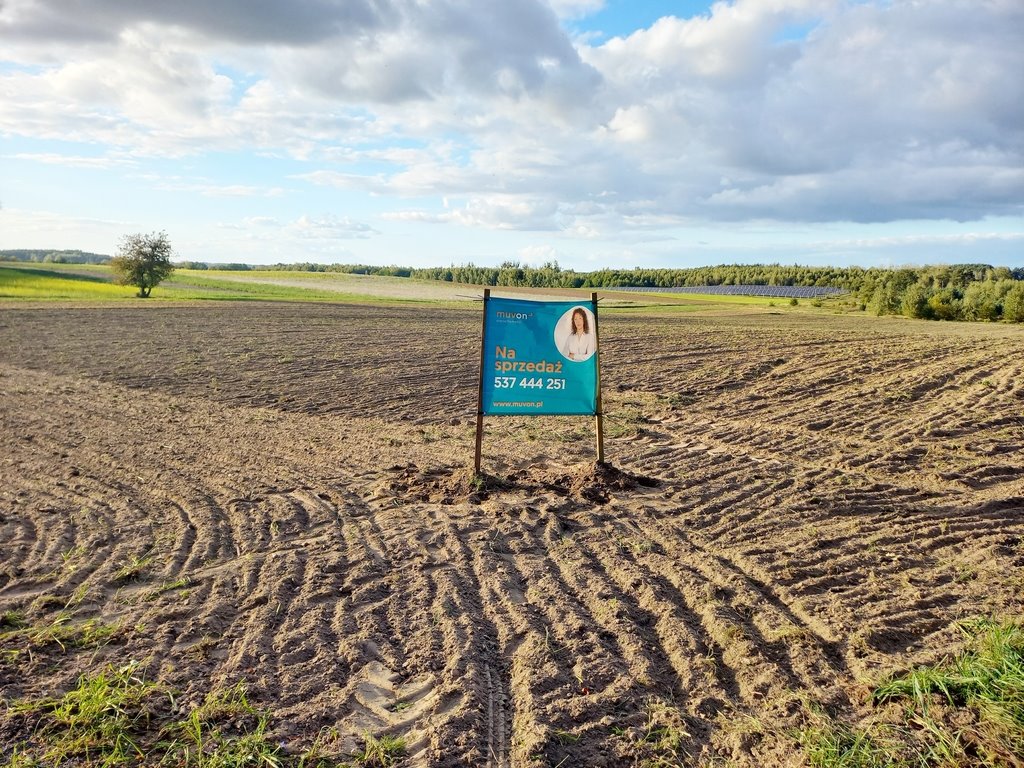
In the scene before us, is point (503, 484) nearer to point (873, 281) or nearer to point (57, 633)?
point (57, 633)

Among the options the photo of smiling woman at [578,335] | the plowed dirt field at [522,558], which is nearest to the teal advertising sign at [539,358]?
the photo of smiling woman at [578,335]

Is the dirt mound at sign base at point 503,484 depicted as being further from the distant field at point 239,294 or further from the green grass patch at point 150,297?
the distant field at point 239,294

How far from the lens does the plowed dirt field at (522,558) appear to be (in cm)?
379

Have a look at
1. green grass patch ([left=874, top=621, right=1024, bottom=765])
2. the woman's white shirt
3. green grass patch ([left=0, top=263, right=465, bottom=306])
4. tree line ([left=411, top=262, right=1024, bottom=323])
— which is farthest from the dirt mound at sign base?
green grass patch ([left=0, top=263, right=465, bottom=306])

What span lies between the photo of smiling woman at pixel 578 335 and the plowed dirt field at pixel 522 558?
1.32 meters

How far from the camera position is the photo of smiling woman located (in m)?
7.82

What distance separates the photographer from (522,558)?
571cm

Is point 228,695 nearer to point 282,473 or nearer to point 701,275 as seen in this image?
point 282,473

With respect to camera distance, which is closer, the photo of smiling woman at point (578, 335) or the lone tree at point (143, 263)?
the photo of smiling woman at point (578, 335)

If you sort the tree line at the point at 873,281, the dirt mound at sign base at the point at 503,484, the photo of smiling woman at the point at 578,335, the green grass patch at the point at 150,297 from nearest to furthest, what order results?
the dirt mound at sign base at the point at 503,484
the photo of smiling woman at the point at 578,335
the tree line at the point at 873,281
the green grass patch at the point at 150,297

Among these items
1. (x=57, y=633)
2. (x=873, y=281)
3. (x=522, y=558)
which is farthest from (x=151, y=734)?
(x=873, y=281)

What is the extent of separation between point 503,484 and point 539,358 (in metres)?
1.38

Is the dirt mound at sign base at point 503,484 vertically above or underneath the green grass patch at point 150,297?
above

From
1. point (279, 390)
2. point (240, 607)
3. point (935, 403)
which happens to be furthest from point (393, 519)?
point (935, 403)
